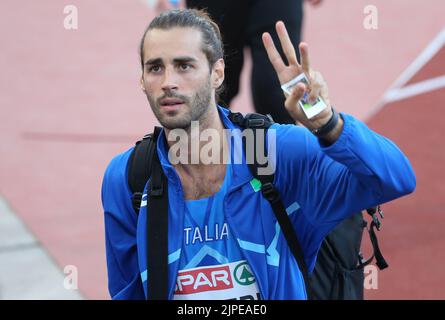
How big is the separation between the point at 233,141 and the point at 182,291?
52 centimetres

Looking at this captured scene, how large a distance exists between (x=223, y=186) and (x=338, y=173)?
39 cm

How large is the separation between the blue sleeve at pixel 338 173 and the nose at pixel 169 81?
1.17 feet

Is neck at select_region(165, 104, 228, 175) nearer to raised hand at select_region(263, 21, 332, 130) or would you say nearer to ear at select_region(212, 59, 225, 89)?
ear at select_region(212, 59, 225, 89)

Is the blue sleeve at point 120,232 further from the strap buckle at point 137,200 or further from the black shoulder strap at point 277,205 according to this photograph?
the black shoulder strap at point 277,205

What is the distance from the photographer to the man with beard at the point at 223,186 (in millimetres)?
2264

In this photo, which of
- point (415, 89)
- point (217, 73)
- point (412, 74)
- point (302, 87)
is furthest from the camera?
point (412, 74)

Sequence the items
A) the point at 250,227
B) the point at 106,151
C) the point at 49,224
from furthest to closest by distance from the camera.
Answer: the point at 106,151 → the point at 49,224 → the point at 250,227

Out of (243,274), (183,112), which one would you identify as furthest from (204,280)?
(183,112)

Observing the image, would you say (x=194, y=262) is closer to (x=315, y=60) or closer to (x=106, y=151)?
(x=106, y=151)

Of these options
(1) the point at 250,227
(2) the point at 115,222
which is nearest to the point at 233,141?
(1) the point at 250,227

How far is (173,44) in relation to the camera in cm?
264

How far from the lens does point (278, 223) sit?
2.49 meters

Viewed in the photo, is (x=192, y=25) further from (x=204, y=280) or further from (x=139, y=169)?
(x=204, y=280)

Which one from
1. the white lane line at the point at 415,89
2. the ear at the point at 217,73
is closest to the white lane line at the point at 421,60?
the white lane line at the point at 415,89
